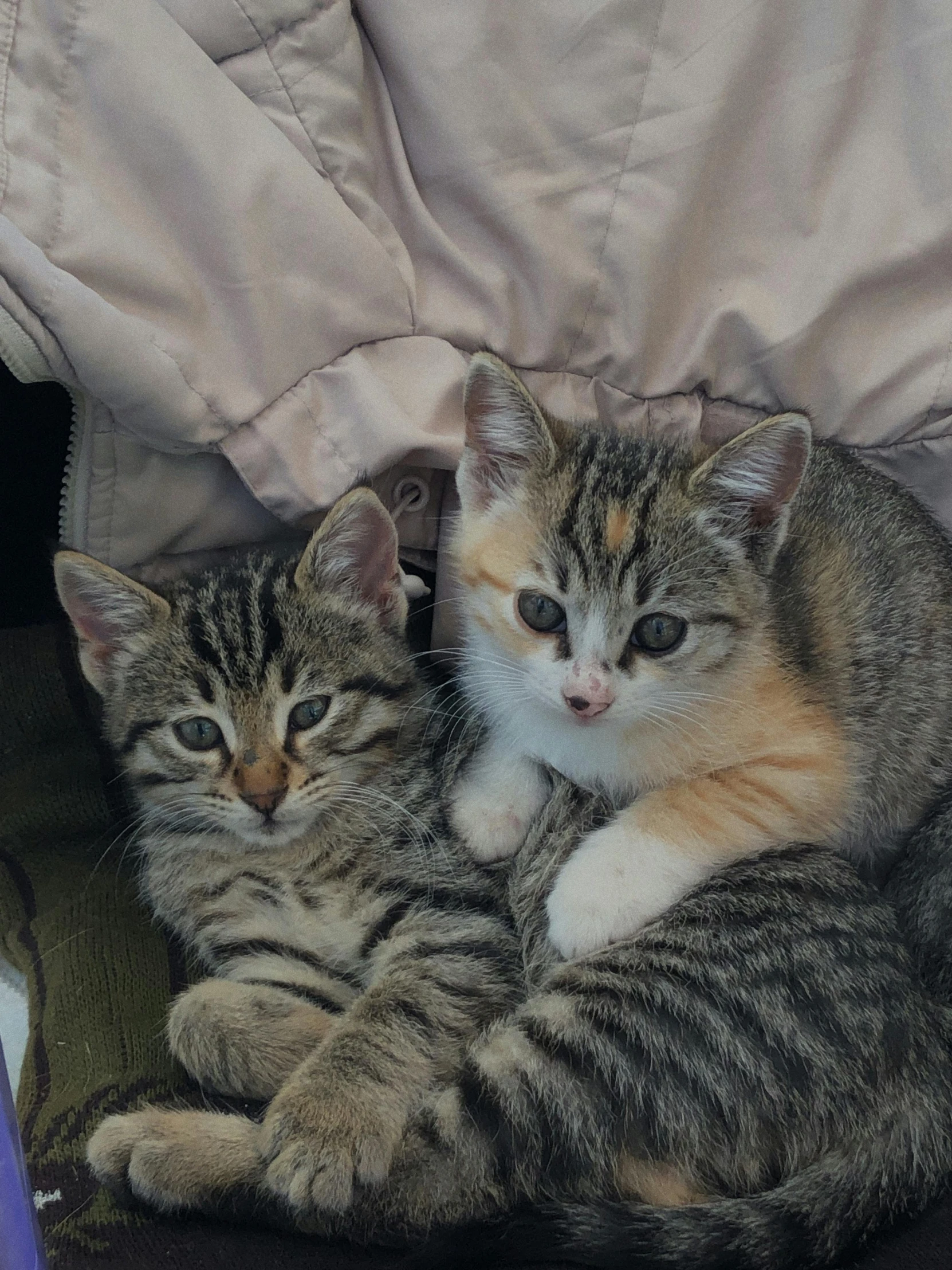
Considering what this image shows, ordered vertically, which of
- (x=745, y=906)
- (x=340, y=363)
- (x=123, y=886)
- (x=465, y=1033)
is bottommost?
(x=123, y=886)

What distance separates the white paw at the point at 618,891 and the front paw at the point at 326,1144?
275mm

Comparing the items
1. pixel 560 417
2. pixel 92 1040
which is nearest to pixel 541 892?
pixel 92 1040

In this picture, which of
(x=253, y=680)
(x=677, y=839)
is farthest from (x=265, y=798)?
(x=677, y=839)

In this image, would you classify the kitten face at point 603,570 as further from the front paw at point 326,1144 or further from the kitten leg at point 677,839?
the front paw at point 326,1144

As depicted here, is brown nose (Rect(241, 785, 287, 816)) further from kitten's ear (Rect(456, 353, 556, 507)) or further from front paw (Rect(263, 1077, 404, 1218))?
kitten's ear (Rect(456, 353, 556, 507))

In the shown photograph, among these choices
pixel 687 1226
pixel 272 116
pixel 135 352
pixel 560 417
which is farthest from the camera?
pixel 560 417

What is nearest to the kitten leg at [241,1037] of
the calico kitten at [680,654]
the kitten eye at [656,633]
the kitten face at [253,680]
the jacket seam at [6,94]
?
the kitten face at [253,680]

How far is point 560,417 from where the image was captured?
1.51 metres

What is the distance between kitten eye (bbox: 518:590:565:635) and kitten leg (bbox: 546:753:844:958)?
0.24 metres

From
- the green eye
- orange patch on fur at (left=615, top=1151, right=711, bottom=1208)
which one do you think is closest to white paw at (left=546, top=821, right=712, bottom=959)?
orange patch on fur at (left=615, top=1151, right=711, bottom=1208)

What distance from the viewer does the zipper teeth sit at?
3.92 ft

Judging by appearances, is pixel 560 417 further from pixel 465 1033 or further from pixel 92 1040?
pixel 92 1040

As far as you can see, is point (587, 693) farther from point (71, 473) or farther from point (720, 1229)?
point (71, 473)

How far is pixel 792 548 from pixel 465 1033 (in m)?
0.80
